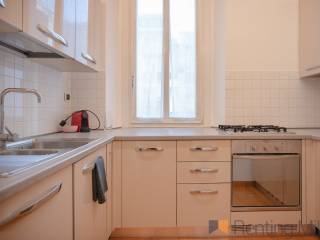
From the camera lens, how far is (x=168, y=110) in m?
3.12

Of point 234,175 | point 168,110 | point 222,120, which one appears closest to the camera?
point 234,175

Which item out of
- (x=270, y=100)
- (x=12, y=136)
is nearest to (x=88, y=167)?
(x=12, y=136)

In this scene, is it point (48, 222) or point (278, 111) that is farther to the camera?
point (278, 111)

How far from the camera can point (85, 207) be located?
1470 mm

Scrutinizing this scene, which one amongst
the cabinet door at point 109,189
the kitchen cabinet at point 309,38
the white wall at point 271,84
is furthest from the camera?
the white wall at point 271,84

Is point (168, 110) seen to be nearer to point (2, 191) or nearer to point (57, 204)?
point (57, 204)

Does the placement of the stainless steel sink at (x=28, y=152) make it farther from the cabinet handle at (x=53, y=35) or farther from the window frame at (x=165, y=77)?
the window frame at (x=165, y=77)

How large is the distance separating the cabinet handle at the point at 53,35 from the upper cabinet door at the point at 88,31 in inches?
10.9

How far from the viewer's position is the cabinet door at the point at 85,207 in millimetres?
1324

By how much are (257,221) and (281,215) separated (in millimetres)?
192

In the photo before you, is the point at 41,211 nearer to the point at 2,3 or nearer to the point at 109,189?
the point at 2,3

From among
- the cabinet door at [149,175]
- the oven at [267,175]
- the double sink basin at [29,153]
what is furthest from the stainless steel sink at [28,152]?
the oven at [267,175]

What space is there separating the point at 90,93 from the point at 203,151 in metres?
1.21

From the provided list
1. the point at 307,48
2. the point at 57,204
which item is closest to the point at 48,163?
the point at 57,204
